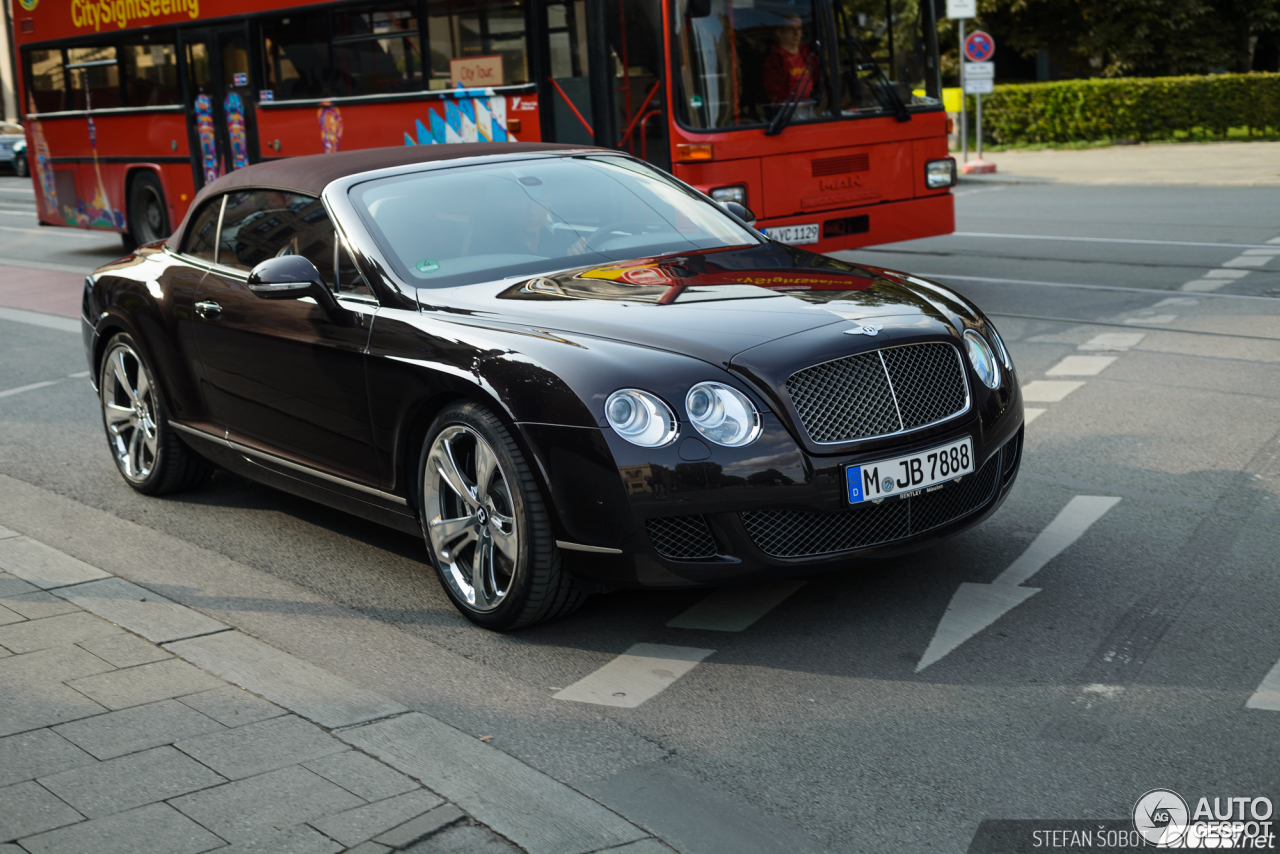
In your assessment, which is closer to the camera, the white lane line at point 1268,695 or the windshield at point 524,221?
the white lane line at point 1268,695

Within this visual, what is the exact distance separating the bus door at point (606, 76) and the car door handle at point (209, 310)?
538 centimetres

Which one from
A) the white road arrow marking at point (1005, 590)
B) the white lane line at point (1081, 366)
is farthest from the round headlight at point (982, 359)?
the white lane line at point (1081, 366)

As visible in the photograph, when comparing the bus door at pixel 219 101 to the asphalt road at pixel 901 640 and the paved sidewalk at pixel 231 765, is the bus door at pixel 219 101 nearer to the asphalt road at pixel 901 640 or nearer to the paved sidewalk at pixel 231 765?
the asphalt road at pixel 901 640

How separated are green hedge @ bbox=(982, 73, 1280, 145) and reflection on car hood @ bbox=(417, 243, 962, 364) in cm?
2634

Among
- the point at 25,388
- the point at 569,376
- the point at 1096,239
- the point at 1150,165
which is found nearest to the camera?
the point at 569,376

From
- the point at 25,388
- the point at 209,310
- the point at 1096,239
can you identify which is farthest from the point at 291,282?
the point at 1096,239

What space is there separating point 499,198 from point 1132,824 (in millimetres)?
3311

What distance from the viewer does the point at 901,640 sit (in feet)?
13.9

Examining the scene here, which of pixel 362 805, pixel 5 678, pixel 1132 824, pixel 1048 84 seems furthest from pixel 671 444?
pixel 1048 84

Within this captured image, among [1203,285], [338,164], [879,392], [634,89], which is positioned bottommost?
[1203,285]

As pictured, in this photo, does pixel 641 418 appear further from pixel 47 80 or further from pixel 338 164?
pixel 47 80

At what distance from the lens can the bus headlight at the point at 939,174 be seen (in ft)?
38.5

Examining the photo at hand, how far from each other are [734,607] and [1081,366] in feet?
14.0

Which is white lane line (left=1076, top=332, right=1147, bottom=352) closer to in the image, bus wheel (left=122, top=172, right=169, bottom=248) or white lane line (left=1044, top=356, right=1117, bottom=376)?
white lane line (left=1044, top=356, right=1117, bottom=376)
